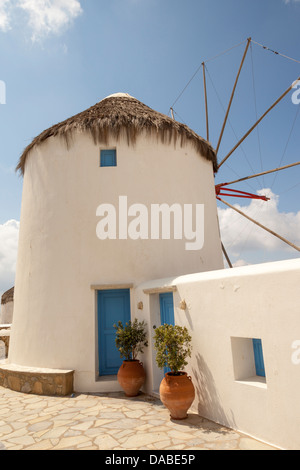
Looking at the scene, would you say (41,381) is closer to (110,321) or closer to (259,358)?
(110,321)

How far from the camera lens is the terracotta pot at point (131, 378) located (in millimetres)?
6355

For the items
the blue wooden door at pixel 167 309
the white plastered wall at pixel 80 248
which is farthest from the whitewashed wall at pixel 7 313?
the blue wooden door at pixel 167 309

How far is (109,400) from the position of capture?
6.28 m

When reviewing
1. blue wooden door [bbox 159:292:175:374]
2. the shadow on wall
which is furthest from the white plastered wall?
the shadow on wall

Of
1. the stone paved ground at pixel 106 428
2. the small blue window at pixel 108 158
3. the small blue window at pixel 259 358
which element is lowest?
the stone paved ground at pixel 106 428

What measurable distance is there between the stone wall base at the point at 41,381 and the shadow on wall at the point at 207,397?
293cm

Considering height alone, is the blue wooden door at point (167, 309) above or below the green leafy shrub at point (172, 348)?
above

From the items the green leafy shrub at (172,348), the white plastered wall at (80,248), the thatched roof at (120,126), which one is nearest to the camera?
the green leafy shrub at (172,348)

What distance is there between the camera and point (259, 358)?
473cm

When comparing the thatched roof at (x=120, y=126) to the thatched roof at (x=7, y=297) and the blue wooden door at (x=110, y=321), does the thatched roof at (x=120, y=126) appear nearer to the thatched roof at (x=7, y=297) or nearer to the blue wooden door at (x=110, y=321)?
the blue wooden door at (x=110, y=321)

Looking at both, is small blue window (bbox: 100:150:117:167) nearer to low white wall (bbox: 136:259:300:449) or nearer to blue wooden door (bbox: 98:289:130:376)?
blue wooden door (bbox: 98:289:130:376)

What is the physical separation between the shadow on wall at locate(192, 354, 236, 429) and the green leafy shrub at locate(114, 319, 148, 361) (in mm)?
1501

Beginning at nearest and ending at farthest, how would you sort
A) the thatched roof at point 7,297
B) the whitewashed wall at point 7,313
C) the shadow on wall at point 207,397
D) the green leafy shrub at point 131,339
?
the shadow on wall at point 207,397 → the green leafy shrub at point 131,339 → the whitewashed wall at point 7,313 → the thatched roof at point 7,297
